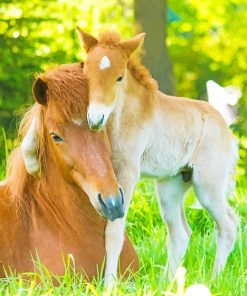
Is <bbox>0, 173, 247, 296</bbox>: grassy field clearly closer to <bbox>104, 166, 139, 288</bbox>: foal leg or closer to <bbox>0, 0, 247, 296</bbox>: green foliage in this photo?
<bbox>0, 0, 247, 296</bbox>: green foliage

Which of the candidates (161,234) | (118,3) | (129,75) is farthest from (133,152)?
(118,3)

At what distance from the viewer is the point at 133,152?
5004 mm

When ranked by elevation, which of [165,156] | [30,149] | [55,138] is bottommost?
[165,156]

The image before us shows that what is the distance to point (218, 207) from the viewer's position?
5.41 metres

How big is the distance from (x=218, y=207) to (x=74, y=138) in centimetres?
114

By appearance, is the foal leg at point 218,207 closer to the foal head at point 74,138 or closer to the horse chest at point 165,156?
the horse chest at point 165,156

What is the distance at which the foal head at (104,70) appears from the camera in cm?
459

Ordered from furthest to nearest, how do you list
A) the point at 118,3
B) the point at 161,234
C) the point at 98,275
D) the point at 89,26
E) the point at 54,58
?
the point at 118,3 < the point at 89,26 < the point at 54,58 < the point at 161,234 < the point at 98,275

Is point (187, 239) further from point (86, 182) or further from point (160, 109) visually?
point (86, 182)

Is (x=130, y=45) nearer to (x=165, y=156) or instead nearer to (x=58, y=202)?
(x=165, y=156)

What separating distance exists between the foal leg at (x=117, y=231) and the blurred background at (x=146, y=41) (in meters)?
2.63

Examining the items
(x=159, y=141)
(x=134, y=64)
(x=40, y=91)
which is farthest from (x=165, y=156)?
(x=40, y=91)

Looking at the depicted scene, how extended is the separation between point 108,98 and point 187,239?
4.30 feet

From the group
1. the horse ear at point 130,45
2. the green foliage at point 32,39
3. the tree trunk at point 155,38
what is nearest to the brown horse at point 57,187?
the horse ear at point 130,45
